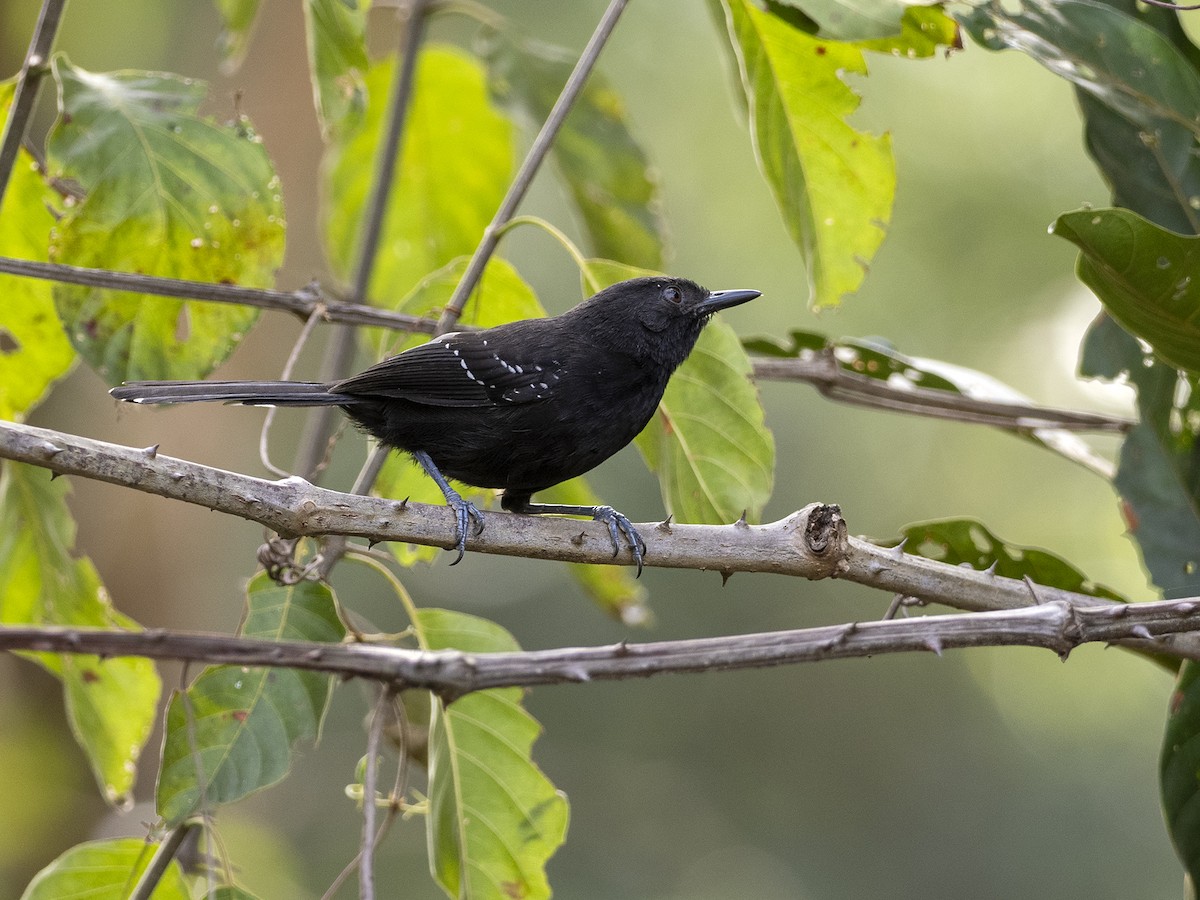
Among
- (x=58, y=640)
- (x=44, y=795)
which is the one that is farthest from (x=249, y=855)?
(x=58, y=640)

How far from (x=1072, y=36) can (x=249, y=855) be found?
7.07 metres

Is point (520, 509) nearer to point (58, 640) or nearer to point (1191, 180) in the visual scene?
point (58, 640)

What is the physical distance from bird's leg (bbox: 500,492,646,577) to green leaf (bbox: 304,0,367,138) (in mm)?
1292

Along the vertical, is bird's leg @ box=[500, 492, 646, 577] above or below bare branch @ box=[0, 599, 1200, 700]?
above

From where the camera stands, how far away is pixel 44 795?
229 inches

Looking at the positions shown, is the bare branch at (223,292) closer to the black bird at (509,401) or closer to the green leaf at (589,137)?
the black bird at (509,401)

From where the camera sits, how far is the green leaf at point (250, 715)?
2.39m

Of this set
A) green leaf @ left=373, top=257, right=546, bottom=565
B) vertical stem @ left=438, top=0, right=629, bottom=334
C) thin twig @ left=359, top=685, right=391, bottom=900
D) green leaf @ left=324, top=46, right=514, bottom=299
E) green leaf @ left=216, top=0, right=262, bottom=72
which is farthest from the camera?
green leaf @ left=324, top=46, right=514, bottom=299

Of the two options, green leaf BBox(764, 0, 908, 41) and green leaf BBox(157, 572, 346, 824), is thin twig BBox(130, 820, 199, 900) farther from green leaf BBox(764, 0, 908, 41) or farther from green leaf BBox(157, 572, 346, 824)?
green leaf BBox(764, 0, 908, 41)

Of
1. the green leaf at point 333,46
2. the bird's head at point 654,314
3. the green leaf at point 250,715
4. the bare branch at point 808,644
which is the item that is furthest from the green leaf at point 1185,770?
the green leaf at point 333,46

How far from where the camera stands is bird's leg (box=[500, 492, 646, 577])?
7.87 ft

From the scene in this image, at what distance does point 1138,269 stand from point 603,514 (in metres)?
1.56

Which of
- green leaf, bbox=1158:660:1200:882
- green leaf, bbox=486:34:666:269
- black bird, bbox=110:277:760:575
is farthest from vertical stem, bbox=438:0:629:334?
green leaf, bbox=1158:660:1200:882

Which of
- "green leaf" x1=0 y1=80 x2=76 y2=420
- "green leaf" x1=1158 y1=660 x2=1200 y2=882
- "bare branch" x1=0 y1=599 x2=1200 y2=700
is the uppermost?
"green leaf" x1=0 y1=80 x2=76 y2=420
